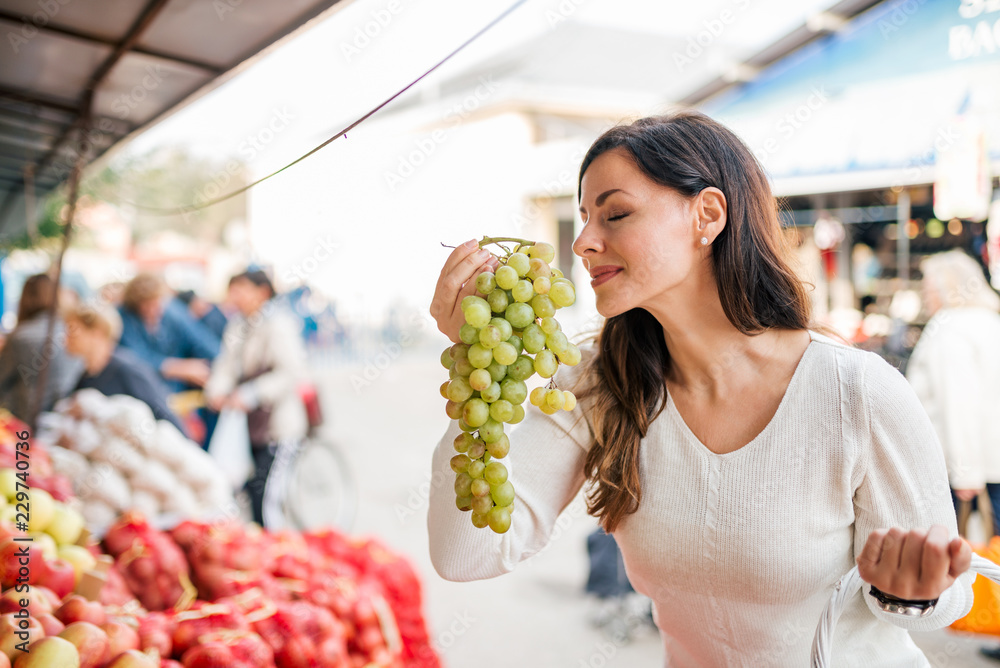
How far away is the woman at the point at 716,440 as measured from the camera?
3.73 feet

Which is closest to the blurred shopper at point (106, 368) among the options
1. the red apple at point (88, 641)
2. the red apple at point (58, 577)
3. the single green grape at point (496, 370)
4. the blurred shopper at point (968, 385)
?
the red apple at point (58, 577)

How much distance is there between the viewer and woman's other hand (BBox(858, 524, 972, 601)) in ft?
2.81

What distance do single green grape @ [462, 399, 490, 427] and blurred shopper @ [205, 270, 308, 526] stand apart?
393 centimetres

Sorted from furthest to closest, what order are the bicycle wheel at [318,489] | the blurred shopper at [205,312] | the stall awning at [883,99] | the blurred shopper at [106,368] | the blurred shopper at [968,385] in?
the blurred shopper at [205,312] < the bicycle wheel at [318,489] < the stall awning at [883,99] < the blurred shopper at [968,385] < the blurred shopper at [106,368]

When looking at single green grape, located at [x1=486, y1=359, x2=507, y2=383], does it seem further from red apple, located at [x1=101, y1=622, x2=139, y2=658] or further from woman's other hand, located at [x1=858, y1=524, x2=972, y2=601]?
red apple, located at [x1=101, y1=622, x2=139, y2=658]

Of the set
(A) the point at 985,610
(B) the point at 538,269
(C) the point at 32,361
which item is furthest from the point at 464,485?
(C) the point at 32,361

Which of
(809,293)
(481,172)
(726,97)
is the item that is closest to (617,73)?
(481,172)

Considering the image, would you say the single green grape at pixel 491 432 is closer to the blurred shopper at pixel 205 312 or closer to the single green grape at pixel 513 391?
the single green grape at pixel 513 391

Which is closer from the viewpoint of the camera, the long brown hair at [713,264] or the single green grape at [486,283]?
the single green grape at [486,283]

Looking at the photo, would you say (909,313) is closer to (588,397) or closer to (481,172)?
(588,397)

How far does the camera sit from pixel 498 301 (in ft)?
3.25

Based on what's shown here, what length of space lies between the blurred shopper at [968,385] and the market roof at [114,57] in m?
3.90

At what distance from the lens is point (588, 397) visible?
138cm

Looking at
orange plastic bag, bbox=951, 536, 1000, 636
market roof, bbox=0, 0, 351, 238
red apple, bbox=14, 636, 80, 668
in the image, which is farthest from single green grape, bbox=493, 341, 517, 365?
orange plastic bag, bbox=951, 536, 1000, 636
